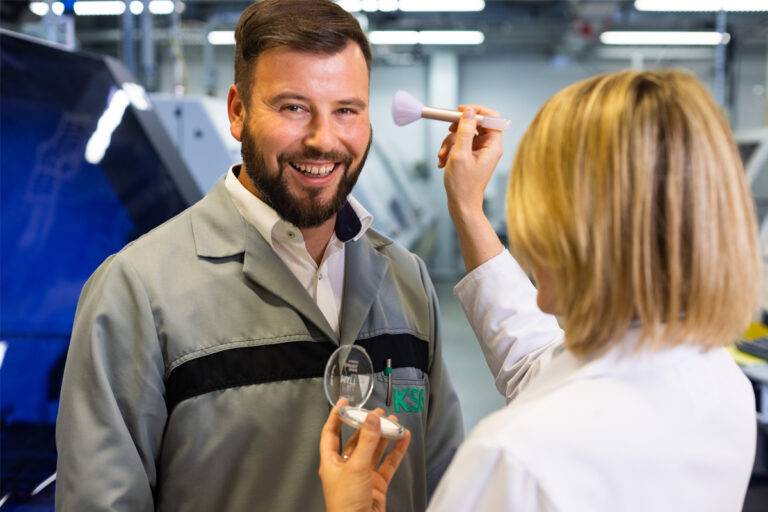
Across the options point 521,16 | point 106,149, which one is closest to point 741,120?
point 521,16

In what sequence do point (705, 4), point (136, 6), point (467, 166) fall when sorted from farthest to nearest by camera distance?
point (705, 4) < point (136, 6) < point (467, 166)

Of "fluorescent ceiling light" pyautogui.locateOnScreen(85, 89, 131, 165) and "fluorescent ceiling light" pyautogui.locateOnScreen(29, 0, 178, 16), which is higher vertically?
"fluorescent ceiling light" pyautogui.locateOnScreen(29, 0, 178, 16)

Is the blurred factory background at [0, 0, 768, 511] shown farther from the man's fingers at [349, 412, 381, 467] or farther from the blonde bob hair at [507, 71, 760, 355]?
the man's fingers at [349, 412, 381, 467]

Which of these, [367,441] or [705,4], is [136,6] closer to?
[367,441]

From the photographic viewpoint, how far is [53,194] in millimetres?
1944

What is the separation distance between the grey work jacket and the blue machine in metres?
1.00

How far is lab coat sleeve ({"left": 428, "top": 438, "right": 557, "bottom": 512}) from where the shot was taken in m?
0.65

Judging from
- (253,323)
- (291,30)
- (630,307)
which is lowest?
(253,323)

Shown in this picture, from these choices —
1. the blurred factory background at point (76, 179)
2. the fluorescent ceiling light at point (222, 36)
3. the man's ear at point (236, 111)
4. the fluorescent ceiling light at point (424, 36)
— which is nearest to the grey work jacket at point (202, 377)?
the man's ear at point (236, 111)

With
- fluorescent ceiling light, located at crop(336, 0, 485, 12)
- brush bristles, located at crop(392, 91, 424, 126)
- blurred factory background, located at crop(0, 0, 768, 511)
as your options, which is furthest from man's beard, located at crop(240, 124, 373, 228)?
fluorescent ceiling light, located at crop(336, 0, 485, 12)

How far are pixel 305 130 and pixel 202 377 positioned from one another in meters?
0.38

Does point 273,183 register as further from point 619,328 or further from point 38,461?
point 38,461

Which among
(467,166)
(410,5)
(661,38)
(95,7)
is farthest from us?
(661,38)

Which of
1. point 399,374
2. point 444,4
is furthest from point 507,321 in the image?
point 444,4
